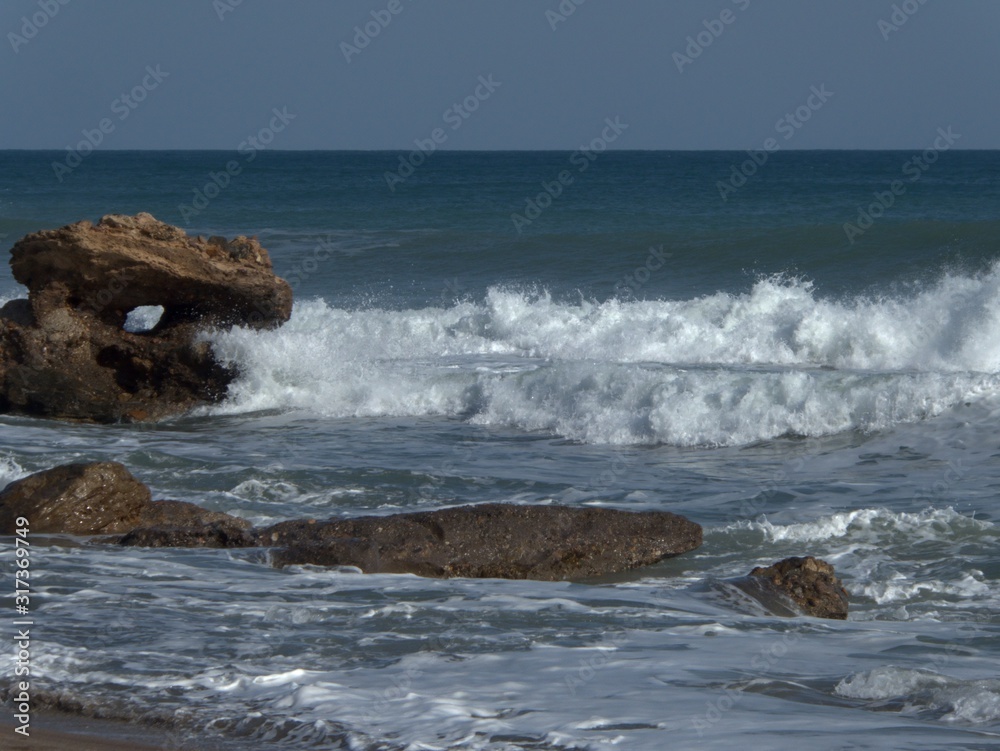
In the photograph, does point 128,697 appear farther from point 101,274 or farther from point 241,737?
point 101,274

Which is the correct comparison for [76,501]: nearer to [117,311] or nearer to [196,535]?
[196,535]

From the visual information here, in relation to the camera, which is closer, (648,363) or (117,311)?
(117,311)

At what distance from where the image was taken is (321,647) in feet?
16.4

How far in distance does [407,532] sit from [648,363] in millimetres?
8968

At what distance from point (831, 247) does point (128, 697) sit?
2172cm

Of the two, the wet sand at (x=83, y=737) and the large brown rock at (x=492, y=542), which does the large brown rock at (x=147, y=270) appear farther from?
the wet sand at (x=83, y=737)

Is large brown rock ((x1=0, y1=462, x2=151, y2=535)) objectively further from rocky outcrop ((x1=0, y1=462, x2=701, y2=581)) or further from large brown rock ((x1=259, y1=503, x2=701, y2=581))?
large brown rock ((x1=259, y1=503, x2=701, y2=581))

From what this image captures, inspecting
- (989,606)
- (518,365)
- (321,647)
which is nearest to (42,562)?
(321,647)

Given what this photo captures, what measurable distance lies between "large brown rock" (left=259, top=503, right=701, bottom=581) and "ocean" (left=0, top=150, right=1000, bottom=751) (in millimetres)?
141

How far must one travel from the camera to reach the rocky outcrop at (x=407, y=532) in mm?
6488

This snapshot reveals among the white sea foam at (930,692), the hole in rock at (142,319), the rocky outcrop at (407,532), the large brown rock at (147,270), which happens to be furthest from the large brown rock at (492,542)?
the hole in rock at (142,319)

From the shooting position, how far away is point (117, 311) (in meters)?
11.5

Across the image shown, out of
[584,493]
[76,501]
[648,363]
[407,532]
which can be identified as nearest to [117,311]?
[76,501]

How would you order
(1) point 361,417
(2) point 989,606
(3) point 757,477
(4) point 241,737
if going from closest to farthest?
(4) point 241,737 → (2) point 989,606 → (3) point 757,477 → (1) point 361,417
